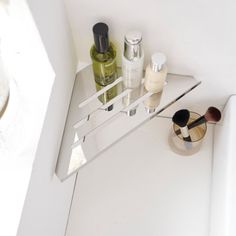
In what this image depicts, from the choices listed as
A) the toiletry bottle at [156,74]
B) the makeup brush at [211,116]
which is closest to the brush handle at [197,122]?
the makeup brush at [211,116]

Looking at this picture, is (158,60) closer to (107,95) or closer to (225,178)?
(107,95)

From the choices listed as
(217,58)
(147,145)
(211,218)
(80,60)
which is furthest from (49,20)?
(211,218)

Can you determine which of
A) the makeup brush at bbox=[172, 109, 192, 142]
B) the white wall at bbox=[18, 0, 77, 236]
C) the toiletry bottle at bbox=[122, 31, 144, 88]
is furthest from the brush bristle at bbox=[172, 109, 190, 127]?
the white wall at bbox=[18, 0, 77, 236]

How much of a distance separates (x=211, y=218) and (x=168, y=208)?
0.11m

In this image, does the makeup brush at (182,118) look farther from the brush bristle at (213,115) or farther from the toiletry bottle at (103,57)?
the toiletry bottle at (103,57)

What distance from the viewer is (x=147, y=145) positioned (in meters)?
0.99

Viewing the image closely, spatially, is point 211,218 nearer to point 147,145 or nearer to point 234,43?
point 147,145

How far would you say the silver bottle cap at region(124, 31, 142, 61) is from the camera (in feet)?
2.17

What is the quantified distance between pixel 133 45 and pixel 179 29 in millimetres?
101

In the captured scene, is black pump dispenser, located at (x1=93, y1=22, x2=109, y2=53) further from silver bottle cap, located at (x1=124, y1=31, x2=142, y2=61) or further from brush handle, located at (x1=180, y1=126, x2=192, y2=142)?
brush handle, located at (x1=180, y1=126, x2=192, y2=142)

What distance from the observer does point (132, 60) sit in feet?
2.34

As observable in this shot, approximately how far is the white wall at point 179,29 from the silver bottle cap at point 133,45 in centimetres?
5

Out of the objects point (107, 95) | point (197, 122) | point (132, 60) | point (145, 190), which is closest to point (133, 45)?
point (132, 60)

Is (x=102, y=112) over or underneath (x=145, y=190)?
over
